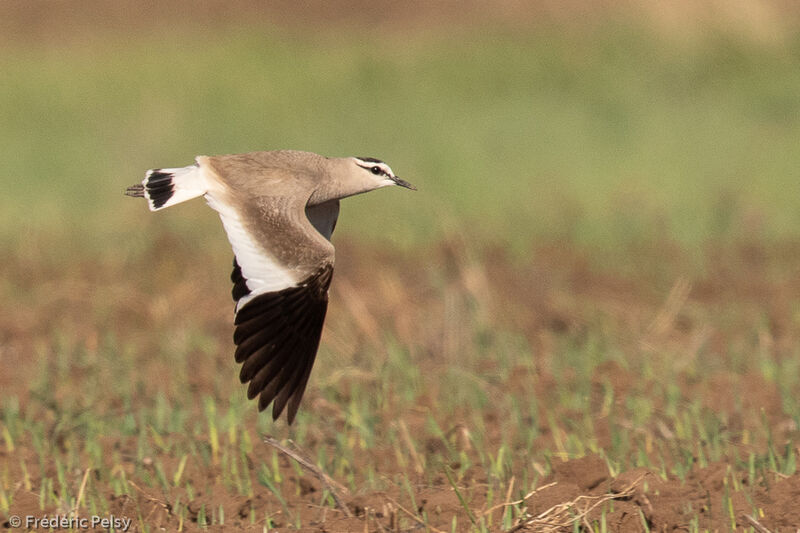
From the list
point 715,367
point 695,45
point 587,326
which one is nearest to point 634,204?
point 587,326

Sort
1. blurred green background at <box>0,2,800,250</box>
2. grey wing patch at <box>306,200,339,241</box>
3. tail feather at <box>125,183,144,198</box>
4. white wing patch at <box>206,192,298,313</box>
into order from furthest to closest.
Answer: blurred green background at <box>0,2,800,250</box> → grey wing patch at <box>306,200,339,241</box> → tail feather at <box>125,183,144,198</box> → white wing patch at <box>206,192,298,313</box>

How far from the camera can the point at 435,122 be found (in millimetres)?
14148

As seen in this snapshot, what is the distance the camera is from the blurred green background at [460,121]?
10.7m

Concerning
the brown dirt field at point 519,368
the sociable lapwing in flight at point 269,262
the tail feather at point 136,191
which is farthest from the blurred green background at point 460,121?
the sociable lapwing in flight at point 269,262

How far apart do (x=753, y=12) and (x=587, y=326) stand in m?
12.1

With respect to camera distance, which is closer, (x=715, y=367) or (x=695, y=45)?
(x=715, y=367)

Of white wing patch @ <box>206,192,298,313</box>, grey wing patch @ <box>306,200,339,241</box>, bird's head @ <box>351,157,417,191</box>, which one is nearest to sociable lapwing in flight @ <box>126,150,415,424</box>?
white wing patch @ <box>206,192,298,313</box>

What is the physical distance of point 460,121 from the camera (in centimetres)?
1432

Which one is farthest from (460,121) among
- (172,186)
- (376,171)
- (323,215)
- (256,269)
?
(256,269)

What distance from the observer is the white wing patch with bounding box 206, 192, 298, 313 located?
4.24 meters

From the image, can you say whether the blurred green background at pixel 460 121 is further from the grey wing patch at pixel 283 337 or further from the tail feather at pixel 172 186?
the grey wing patch at pixel 283 337

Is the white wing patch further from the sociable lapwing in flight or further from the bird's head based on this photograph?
the bird's head

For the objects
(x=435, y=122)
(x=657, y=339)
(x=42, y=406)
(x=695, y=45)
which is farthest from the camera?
(x=695, y=45)

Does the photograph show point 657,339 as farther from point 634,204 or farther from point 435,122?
point 435,122
